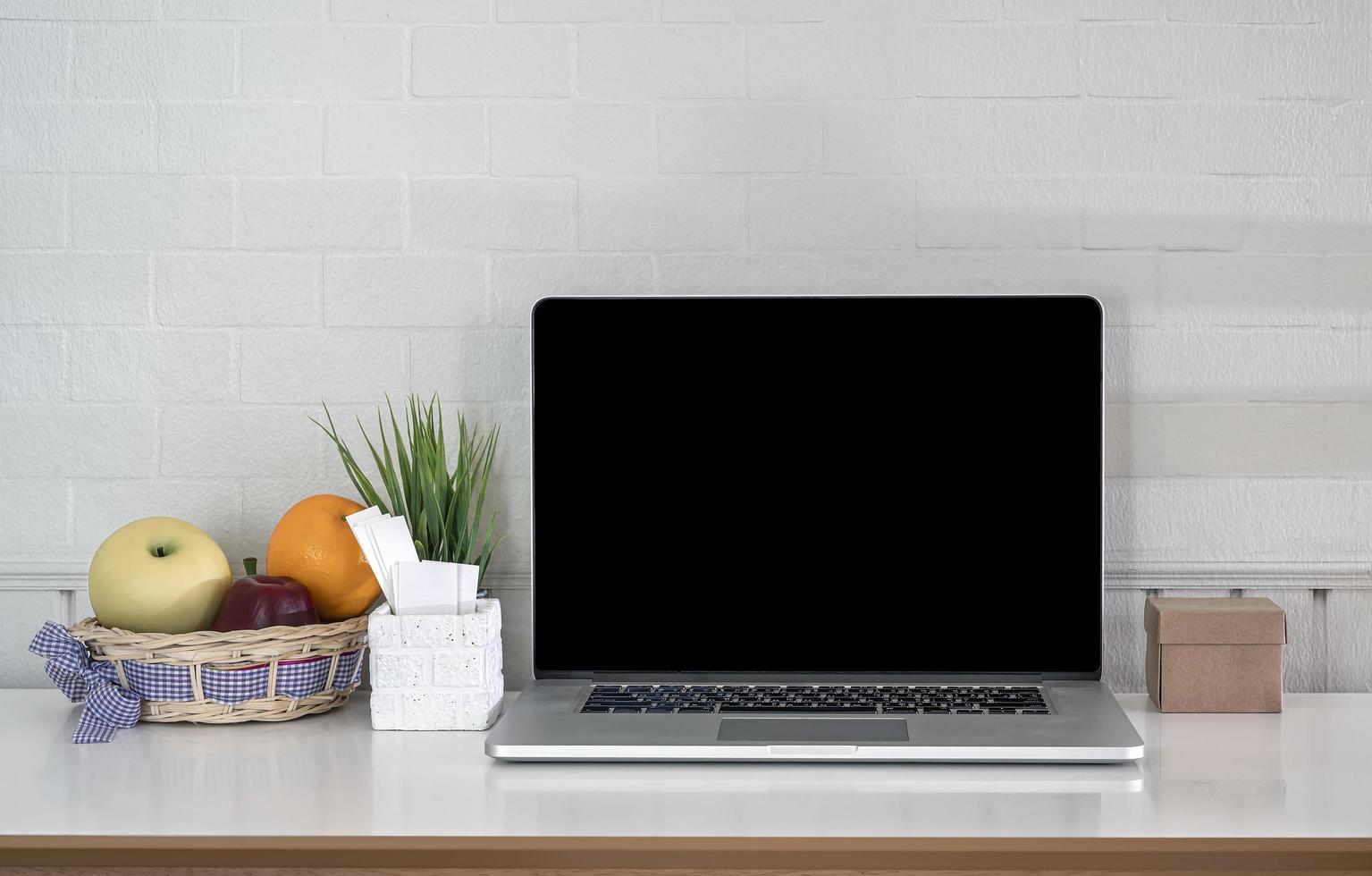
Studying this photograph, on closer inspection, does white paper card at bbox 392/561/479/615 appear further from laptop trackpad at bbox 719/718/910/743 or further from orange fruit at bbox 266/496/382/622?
laptop trackpad at bbox 719/718/910/743

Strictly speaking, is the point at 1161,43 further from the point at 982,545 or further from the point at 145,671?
the point at 145,671

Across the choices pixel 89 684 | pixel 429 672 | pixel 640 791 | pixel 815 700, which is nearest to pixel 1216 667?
pixel 815 700

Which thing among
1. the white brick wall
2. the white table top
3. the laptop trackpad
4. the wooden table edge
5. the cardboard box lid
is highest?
the white brick wall

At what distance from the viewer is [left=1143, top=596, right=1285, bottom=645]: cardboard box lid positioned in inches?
45.3

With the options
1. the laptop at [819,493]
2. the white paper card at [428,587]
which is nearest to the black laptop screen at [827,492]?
the laptop at [819,493]

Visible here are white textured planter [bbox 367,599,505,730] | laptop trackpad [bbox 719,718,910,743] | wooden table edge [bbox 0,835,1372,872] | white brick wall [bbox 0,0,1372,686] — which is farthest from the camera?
white brick wall [bbox 0,0,1372,686]

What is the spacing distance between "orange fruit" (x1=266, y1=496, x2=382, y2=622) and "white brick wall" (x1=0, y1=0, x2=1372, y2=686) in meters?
0.13

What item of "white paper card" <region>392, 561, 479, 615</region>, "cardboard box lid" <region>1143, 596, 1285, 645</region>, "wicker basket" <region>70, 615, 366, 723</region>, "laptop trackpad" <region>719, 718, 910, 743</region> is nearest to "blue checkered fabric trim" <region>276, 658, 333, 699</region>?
"wicker basket" <region>70, 615, 366, 723</region>

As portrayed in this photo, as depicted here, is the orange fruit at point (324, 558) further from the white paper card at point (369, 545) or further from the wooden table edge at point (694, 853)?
the wooden table edge at point (694, 853)

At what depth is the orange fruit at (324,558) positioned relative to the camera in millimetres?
1195

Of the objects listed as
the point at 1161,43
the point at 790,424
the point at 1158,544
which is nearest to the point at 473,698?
the point at 790,424

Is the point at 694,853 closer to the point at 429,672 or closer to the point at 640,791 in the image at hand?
the point at 640,791

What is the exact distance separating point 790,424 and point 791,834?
0.49 metres

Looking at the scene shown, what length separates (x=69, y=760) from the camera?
3.34ft
